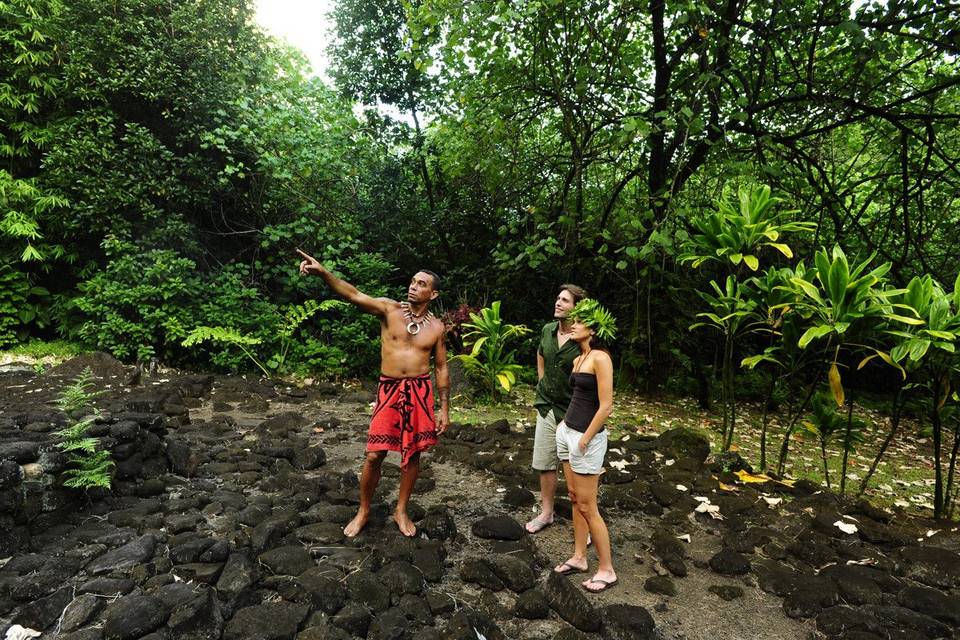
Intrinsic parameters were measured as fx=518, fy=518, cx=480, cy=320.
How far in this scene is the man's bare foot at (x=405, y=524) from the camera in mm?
3578

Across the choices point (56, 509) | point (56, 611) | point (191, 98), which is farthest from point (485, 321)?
point (191, 98)

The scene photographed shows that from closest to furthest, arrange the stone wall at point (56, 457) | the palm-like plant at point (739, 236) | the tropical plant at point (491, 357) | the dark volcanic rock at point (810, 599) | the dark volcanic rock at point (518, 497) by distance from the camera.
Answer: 1. the dark volcanic rock at point (810, 599)
2. the stone wall at point (56, 457)
3. the dark volcanic rock at point (518, 497)
4. the palm-like plant at point (739, 236)
5. the tropical plant at point (491, 357)

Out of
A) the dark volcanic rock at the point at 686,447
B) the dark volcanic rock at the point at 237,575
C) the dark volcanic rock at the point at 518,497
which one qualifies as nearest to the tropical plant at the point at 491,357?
the dark volcanic rock at the point at 686,447

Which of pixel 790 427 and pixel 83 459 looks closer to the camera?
pixel 83 459

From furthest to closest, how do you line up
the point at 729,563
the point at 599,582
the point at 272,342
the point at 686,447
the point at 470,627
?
the point at 272,342, the point at 686,447, the point at 729,563, the point at 599,582, the point at 470,627

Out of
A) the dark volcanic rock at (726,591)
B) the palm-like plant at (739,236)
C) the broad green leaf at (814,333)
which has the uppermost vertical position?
the palm-like plant at (739,236)

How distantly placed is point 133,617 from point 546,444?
2.59 m

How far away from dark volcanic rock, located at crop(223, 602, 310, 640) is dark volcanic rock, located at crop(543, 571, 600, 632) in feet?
4.32

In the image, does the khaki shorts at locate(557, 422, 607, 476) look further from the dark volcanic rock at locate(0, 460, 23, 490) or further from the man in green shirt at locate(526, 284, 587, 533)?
the dark volcanic rock at locate(0, 460, 23, 490)

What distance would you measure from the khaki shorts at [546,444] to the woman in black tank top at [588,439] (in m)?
0.53

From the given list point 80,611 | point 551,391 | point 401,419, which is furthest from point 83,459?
point 551,391

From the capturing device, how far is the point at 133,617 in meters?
2.38

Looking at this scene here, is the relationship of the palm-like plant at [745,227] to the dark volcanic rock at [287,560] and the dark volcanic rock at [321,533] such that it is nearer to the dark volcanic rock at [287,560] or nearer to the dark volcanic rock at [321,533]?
the dark volcanic rock at [321,533]

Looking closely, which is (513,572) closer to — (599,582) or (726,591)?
(599,582)
